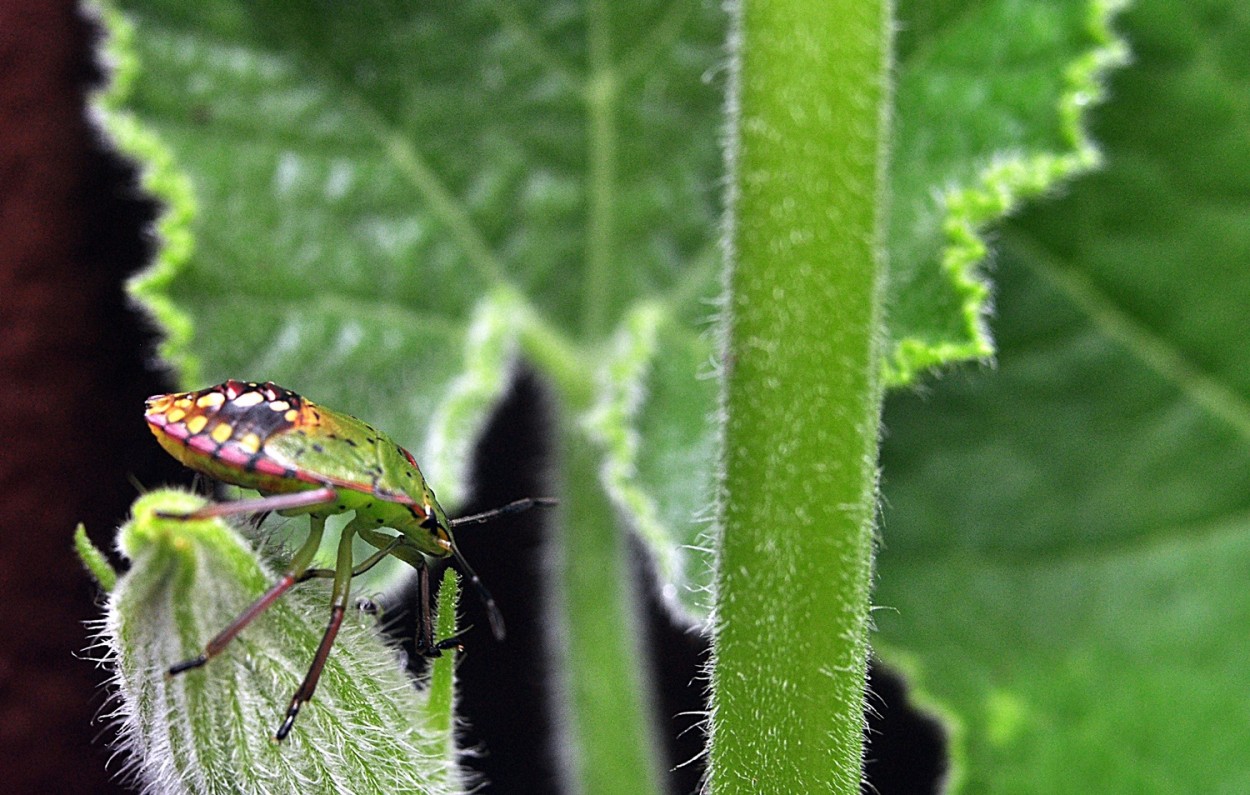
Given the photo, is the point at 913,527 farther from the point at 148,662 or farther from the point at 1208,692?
the point at 148,662

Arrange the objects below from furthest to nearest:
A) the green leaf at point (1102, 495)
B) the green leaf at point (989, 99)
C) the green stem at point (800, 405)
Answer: the green leaf at point (1102, 495) → the green leaf at point (989, 99) → the green stem at point (800, 405)

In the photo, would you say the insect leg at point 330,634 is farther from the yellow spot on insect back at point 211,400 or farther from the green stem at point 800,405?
the green stem at point 800,405

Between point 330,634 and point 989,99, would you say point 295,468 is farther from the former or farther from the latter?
point 989,99

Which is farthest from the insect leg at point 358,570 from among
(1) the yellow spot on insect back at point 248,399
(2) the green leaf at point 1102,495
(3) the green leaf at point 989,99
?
(2) the green leaf at point 1102,495

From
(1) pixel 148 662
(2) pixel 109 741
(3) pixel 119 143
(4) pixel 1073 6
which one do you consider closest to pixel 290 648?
(1) pixel 148 662

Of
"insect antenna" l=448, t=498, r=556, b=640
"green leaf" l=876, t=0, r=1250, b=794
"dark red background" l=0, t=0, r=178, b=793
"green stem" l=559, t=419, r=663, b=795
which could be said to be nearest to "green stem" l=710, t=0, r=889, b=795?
"insect antenna" l=448, t=498, r=556, b=640

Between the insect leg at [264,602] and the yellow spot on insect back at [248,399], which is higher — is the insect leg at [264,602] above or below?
below
